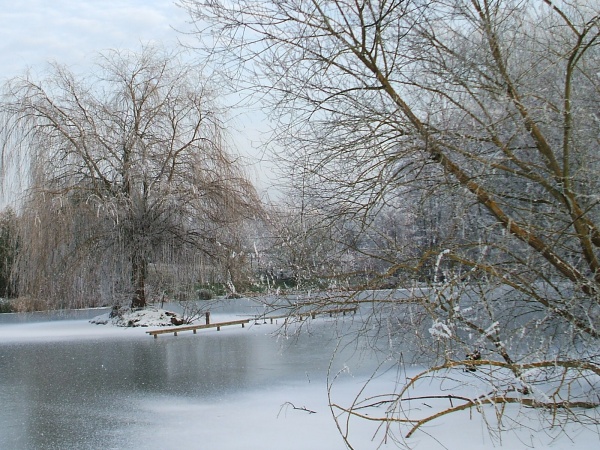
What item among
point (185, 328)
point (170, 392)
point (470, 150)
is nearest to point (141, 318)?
point (185, 328)

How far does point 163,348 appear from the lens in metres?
11.2

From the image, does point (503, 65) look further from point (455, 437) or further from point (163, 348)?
point (163, 348)

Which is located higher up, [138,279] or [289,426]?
[138,279]

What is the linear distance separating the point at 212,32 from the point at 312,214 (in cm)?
127

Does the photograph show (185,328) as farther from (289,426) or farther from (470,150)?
(470,150)

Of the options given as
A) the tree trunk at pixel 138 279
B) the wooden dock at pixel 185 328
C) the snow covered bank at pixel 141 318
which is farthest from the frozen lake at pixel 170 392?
the tree trunk at pixel 138 279

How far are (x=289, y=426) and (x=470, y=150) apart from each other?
247 cm

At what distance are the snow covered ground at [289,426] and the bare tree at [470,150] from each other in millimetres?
222

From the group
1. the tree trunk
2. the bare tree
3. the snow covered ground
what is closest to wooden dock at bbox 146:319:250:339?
the tree trunk

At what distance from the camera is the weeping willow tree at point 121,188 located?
14.8 metres

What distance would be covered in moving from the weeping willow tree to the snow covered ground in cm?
776

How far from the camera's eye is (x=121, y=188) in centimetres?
1577

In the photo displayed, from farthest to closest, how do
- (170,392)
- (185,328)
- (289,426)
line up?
(185,328)
(170,392)
(289,426)

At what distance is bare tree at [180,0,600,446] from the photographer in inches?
155
